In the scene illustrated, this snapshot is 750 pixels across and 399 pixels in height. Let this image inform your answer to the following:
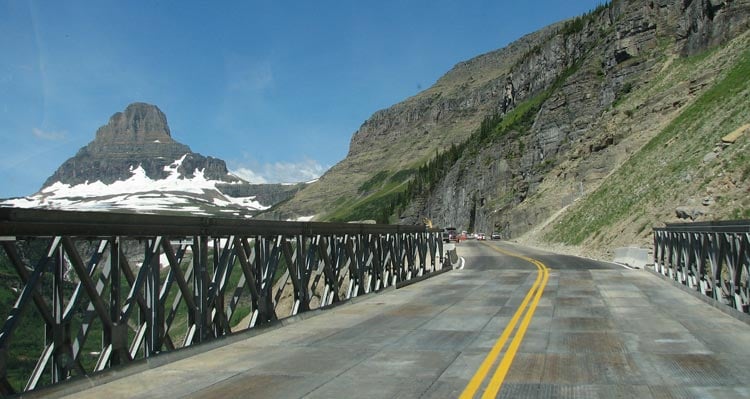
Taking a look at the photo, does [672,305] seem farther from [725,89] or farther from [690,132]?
[725,89]

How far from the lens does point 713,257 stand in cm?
1522

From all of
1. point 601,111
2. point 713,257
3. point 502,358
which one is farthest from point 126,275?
point 601,111

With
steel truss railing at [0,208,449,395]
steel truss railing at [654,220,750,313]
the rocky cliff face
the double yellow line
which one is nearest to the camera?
steel truss railing at [0,208,449,395]

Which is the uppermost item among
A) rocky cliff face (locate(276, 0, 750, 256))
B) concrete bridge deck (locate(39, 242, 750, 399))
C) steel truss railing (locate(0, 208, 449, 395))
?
rocky cliff face (locate(276, 0, 750, 256))

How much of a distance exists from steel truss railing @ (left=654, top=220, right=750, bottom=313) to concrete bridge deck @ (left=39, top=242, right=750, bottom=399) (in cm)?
59

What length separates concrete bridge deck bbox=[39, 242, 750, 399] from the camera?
7.90 meters

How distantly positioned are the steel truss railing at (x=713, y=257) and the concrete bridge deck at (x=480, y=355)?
591 millimetres

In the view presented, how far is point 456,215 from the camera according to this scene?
151m

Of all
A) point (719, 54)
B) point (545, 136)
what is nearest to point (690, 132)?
point (719, 54)

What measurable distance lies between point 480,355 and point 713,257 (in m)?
8.48

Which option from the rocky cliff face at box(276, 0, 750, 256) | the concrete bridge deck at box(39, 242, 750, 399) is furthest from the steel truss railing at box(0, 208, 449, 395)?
the rocky cliff face at box(276, 0, 750, 256)

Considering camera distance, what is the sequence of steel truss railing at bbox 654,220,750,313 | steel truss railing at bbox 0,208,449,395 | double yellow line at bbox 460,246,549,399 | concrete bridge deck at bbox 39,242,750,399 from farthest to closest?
1. steel truss railing at bbox 654,220,750,313
2. concrete bridge deck at bbox 39,242,750,399
3. double yellow line at bbox 460,246,549,399
4. steel truss railing at bbox 0,208,449,395

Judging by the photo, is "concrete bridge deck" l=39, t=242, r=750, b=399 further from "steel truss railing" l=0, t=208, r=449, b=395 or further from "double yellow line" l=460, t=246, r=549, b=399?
"steel truss railing" l=0, t=208, r=449, b=395

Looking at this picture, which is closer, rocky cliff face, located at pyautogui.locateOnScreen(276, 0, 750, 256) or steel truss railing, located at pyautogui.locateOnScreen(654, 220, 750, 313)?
steel truss railing, located at pyautogui.locateOnScreen(654, 220, 750, 313)
